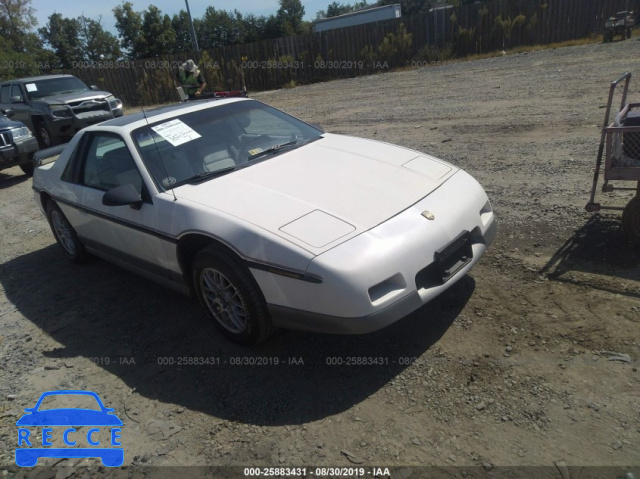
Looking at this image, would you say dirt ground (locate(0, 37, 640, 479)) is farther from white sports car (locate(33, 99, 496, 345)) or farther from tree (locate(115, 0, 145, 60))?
tree (locate(115, 0, 145, 60))

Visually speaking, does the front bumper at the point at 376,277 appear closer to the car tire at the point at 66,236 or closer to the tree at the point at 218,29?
the car tire at the point at 66,236

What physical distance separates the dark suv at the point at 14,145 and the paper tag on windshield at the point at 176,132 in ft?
24.1

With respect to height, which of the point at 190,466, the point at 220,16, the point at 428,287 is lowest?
the point at 190,466

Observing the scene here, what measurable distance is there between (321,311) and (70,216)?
3362 mm

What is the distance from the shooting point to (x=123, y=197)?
3.68 m

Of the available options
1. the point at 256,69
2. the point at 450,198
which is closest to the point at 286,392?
the point at 450,198

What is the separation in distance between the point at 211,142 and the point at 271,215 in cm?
126

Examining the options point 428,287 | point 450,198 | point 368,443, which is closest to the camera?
point 368,443

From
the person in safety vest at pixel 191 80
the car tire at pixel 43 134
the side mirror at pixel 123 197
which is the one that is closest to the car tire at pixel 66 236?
the side mirror at pixel 123 197

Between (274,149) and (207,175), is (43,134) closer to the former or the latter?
(274,149)

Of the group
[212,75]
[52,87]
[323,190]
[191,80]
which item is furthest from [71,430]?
[212,75]

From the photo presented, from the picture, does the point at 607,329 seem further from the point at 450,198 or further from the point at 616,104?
the point at 616,104

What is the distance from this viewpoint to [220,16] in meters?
62.7

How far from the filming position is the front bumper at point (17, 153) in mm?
9648
